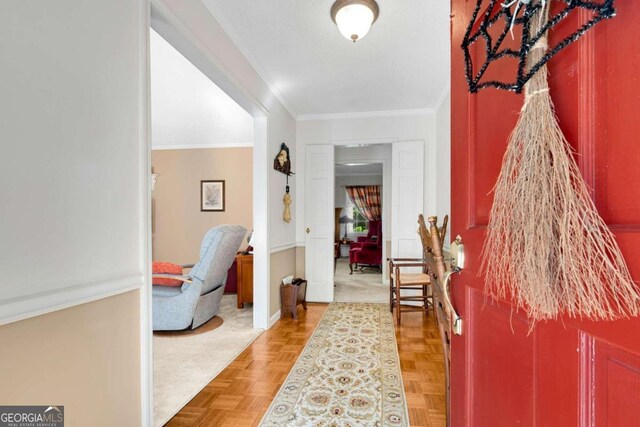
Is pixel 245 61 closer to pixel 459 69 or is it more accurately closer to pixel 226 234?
pixel 226 234

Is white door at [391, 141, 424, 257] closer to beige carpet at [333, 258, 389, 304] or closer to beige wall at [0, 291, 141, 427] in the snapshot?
beige carpet at [333, 258, 389, 304]

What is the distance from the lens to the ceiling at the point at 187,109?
2.99 m

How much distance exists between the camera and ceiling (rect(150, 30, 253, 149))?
2.99m

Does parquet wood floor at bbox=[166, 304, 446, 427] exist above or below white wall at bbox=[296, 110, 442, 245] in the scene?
below

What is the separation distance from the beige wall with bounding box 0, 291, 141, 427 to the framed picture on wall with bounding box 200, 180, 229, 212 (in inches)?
158

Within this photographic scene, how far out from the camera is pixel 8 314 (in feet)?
2.86

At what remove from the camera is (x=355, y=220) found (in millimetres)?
9359

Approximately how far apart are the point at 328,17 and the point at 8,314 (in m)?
2.33

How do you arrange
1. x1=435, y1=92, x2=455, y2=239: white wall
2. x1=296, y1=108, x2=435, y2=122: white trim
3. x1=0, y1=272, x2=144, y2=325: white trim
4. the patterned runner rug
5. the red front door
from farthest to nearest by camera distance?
x1=296, y1=108, x2=435, y2=122: white trim → x1=435, y1=92, x2=455, y2=239: white wall → the patterned runner rug → x1=0, y1=272, x2=144, y2=325: white trim → the red front door

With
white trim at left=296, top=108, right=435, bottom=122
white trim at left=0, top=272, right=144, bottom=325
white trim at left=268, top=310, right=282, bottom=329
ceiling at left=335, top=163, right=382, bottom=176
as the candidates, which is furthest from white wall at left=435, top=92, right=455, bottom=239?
ceiling at left=335, top=163, right=382, bottom=176

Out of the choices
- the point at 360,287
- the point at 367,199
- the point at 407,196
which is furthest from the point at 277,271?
the point at 367,199

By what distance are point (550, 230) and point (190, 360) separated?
8.48 feet

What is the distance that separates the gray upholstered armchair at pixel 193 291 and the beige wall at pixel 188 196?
89.3 inches

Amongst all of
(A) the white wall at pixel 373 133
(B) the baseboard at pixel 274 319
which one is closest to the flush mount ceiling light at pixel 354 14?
(A) the white wall at pixel 373 133
